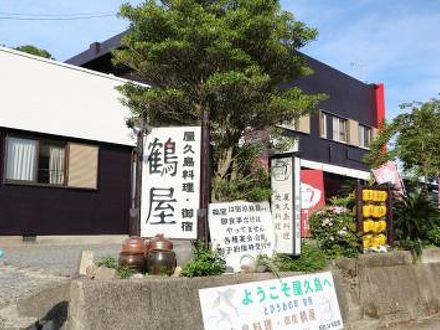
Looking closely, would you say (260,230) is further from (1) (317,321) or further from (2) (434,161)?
(2) (434,161)

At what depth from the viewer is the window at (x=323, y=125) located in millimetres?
27484

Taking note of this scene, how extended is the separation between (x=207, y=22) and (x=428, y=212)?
23.9ft

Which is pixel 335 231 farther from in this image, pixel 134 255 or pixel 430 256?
pixel 134 255

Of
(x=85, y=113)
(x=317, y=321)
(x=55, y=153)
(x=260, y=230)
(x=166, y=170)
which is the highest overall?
(x=85, y=113)

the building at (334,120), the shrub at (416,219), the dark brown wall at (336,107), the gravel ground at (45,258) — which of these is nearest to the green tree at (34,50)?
the building at (334,120)

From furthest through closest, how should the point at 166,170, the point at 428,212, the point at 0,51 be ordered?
1. the point at 0,51
2. the point at 428,212
3. the point at 166,170

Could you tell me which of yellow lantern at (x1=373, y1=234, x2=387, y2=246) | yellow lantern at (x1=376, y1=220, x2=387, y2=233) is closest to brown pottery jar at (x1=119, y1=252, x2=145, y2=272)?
yellow lantern at (x1=373, y1=234, x2=387, y2=246)

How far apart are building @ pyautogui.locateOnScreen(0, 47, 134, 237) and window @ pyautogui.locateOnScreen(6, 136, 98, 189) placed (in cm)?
3

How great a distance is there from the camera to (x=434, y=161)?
18.8m

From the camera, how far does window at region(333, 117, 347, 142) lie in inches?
1145

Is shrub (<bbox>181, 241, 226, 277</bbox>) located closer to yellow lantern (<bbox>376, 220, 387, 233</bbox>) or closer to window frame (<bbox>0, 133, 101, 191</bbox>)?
yellow lantern (<bbox>376, 220, 387, 233</bbox>)

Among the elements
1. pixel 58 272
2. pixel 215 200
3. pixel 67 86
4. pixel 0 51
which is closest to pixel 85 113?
pixel 67 86

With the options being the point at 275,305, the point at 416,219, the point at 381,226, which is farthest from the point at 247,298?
the point at 416,219

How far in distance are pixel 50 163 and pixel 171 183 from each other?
33.6 ft
